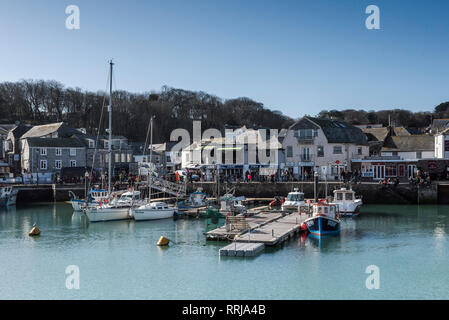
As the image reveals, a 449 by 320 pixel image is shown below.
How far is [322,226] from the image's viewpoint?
33.0 metres

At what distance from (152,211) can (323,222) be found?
49.4ft

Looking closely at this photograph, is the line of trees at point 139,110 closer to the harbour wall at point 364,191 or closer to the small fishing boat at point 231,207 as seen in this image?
the harbour wall at point 364,191

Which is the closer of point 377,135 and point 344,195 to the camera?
point 344,195

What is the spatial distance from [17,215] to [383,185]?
3626 centimetres

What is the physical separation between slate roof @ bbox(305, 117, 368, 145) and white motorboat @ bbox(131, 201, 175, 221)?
86.6ft

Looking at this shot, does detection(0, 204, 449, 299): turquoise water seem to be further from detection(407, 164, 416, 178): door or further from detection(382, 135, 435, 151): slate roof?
detection(382, 135, 435, 151): slate roof

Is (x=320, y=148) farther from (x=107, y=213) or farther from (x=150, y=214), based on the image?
(x=107, y=213)

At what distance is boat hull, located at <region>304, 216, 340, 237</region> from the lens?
32938 mm

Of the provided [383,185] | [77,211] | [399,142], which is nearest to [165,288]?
[77,211]

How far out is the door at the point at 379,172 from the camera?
59.0 metres

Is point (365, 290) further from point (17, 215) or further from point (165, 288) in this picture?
point (17, 215)

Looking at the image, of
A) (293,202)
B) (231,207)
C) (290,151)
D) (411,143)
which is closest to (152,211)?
(231,207)

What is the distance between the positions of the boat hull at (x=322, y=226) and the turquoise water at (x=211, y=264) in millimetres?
786

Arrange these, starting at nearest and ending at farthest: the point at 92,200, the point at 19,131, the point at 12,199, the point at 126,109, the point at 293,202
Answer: the point at 293,202, the point at 92,200, the point at 12,199, the point at 19,131, the point at 126,109
